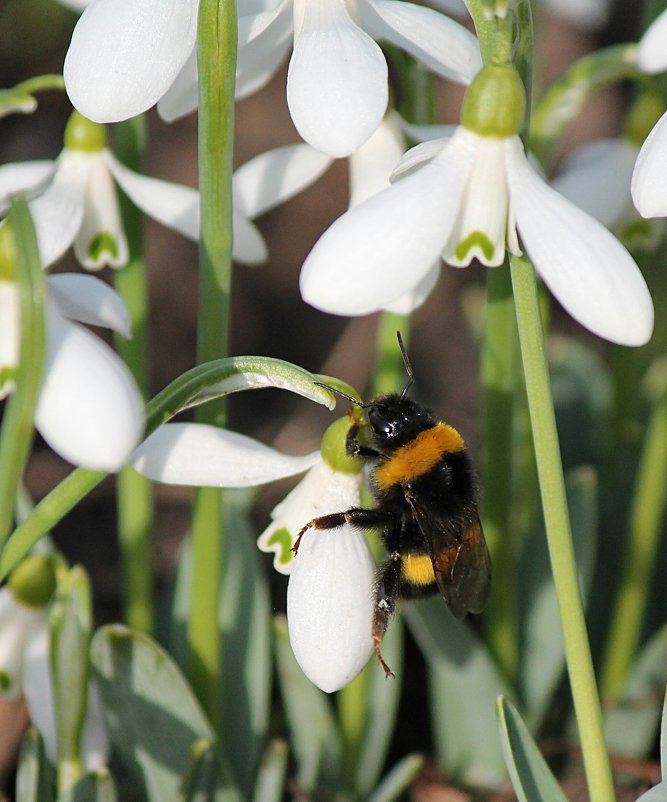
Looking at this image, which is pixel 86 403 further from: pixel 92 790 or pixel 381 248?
pixel 92 790

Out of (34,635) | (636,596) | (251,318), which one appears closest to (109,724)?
(34,635)

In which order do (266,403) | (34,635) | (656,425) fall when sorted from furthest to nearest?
(266,403) < (656,425) < (34,635)

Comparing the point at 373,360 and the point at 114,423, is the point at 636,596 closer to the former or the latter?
the point at 114,423

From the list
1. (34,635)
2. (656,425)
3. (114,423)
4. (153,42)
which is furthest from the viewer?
(656,425)

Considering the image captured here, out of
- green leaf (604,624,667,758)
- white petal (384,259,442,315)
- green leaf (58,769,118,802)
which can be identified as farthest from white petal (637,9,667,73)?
green leaf (58,769,118,802)

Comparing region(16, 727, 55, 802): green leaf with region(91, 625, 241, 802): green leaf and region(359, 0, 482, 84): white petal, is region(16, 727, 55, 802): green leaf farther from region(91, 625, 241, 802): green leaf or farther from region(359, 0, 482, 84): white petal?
region(359, 0, 482, 84): white petal

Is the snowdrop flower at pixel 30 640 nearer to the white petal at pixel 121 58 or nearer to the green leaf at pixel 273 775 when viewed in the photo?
the green leaf at pixel 273 775

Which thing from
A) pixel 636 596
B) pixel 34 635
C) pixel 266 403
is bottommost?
pixel 266 403
